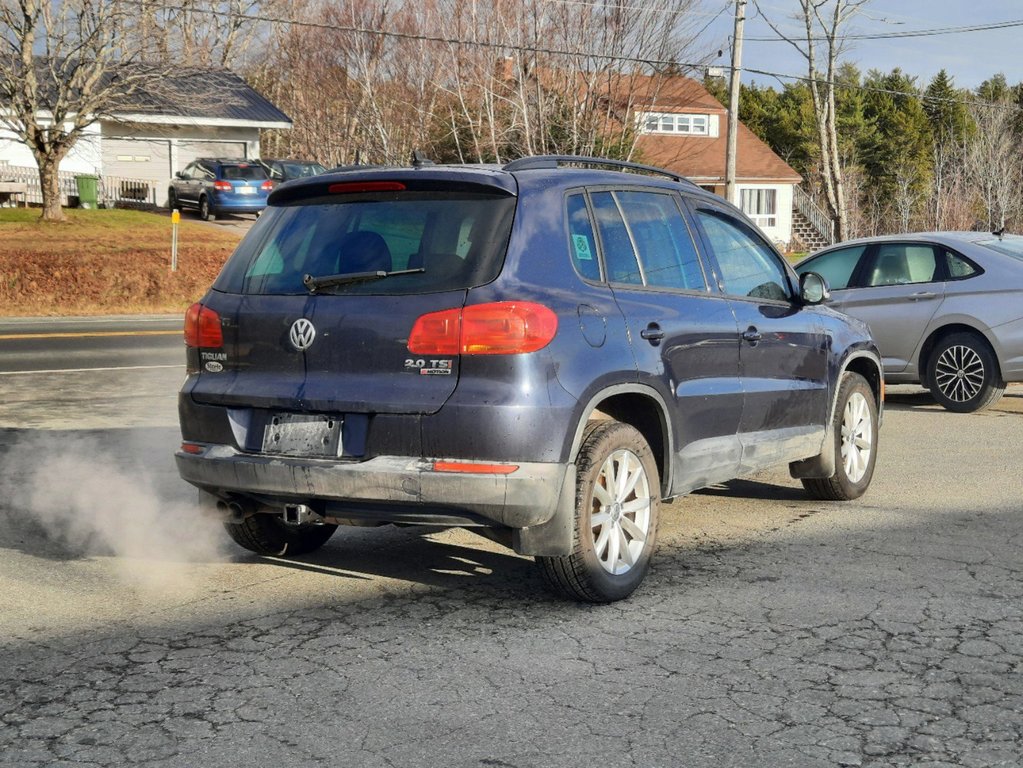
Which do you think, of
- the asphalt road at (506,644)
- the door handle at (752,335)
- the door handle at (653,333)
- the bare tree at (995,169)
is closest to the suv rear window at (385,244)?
the door handle at (653,333)

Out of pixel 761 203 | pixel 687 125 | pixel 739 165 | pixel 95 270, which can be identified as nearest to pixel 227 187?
pixel 95 270

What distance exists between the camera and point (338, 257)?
5586 mm

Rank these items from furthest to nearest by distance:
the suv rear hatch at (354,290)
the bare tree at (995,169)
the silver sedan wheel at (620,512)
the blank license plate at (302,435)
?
the bare tree at (995,169), the silver sedan wheel at (620,512), the blank license plate at (302,435), the suv rear hatch at (354,290)

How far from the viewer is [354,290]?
17.9ft

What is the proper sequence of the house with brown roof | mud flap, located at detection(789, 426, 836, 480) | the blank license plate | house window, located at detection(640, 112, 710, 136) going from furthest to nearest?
house window, located at detection(640, 112, 710, 136), the house with brown roof, mud flap, located at detection(789, 426, 836, 480), the blank license plate

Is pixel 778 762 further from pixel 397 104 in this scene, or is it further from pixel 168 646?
pixel 397 104

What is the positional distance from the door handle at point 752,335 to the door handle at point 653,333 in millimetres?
890

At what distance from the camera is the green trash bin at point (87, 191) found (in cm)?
3775

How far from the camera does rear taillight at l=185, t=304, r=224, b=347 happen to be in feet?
19.0

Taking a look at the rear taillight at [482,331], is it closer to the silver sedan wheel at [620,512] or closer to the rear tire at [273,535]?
the silver sedan wheel at [620,512]

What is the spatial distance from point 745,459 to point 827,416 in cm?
110

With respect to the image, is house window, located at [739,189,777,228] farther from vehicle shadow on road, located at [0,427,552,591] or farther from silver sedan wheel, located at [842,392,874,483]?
vehicle shadow on road, located at [0,427,552,591]

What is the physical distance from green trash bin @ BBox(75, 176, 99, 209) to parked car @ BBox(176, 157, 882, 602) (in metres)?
33.8

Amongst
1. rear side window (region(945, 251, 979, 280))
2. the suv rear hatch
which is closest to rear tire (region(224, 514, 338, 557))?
the suv rear hatch
